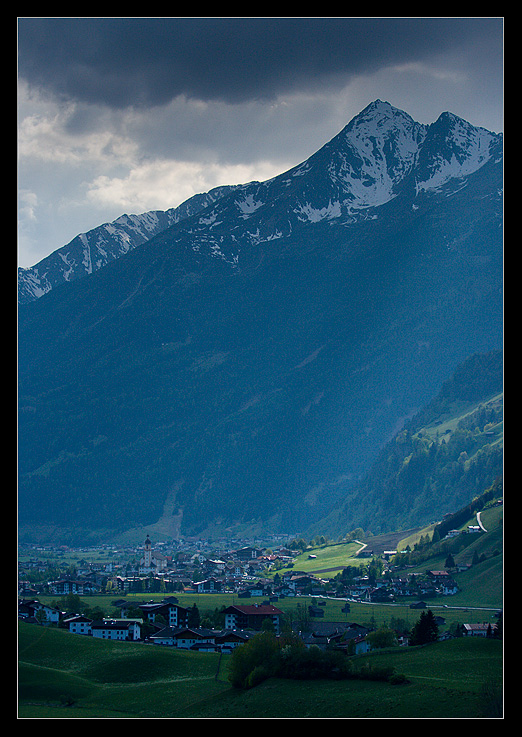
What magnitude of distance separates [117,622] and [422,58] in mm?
51996

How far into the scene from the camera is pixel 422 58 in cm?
4125

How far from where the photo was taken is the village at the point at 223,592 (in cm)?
6848

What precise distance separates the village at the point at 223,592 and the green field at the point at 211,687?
17.2 feet

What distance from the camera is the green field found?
33531mm

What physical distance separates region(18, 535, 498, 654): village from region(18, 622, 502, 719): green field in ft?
17.2

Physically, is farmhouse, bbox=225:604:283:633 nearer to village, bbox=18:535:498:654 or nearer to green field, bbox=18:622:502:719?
village, bbox=18:535:498:654

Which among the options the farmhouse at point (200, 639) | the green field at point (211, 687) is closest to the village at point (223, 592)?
the farmhouse at point (200, 639)

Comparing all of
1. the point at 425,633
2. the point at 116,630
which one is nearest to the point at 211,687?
the point at 425,633

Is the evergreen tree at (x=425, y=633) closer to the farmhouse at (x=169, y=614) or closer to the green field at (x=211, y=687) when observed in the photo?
the green field at (x=211, y=687)

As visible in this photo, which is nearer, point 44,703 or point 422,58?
point 422,58

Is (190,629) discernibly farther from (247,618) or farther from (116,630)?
(247,618)

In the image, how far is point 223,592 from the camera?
441 ft
